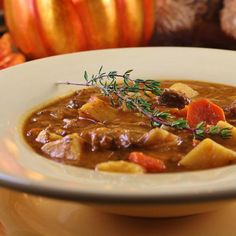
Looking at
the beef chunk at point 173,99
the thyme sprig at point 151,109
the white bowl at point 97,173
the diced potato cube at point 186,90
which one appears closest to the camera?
the white bowl at point 97,173

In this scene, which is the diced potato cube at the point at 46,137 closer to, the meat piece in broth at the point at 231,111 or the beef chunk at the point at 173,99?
the beef chunk at the point at 173,99

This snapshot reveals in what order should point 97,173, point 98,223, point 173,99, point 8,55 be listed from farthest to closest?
point 8,55 → point 173,99 → point 98,223 → point 97,173

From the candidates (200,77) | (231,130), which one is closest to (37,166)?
(231,130)

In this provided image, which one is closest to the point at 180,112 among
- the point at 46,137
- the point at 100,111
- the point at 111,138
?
the point at 100,111

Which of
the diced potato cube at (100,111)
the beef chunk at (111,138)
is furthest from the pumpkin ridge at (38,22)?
the beef chunk at (111,138)

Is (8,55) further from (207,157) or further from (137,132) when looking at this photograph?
(207,157)

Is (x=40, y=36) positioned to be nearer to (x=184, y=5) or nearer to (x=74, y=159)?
(x=184, y=5)
